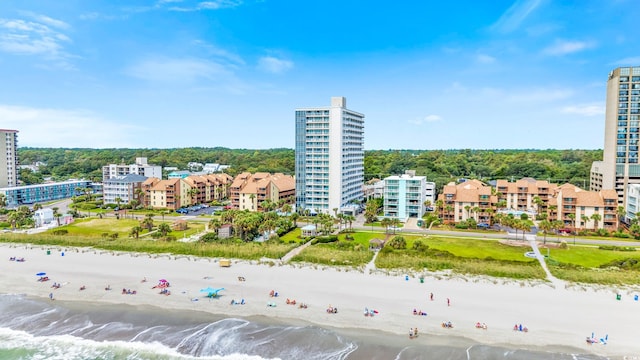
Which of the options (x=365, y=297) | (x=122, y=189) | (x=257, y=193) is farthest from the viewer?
(x=122, y=189)

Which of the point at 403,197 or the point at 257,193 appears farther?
the point at 257,193

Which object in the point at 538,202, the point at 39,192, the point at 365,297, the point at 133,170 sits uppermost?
the point at 133,170

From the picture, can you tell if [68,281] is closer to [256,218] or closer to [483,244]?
[256,218]

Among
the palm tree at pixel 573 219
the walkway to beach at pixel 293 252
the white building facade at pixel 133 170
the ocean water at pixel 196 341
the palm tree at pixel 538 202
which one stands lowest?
the ocean water at pixel 196 341

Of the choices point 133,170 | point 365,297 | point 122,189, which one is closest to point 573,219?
point 365,297

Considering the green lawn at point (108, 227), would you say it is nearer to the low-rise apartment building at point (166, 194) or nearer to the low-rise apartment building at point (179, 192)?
the low-rise apartment building at point (166, 194)

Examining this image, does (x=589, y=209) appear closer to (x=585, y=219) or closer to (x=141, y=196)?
(x=585, y=219)

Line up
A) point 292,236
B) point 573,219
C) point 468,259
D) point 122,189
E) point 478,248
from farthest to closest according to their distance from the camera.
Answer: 1. point 122,189
2. point 573,219
3. point 292,236
4. point 478,248
5. point 468,259

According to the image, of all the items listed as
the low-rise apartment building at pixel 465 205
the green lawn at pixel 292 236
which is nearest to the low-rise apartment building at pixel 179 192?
the green lawn at pixel 292 236
